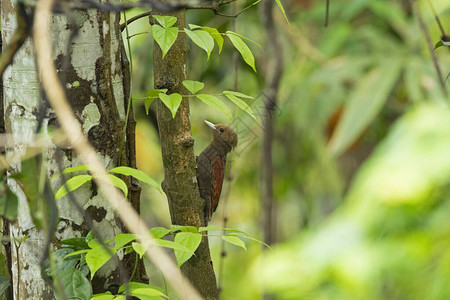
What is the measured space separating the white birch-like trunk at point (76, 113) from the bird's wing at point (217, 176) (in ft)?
4.69

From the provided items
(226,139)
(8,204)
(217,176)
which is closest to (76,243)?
(8,204)

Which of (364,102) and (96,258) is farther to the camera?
(364,102)

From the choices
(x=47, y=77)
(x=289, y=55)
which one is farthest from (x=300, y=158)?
(x=47, y=77)

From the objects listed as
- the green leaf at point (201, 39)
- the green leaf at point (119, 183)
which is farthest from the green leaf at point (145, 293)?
the green leaf at point (201, 39)

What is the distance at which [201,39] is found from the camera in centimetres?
124

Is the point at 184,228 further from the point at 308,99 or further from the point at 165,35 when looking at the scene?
the point at 308,99

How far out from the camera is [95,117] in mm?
1298

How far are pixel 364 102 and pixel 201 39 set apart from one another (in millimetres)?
2214

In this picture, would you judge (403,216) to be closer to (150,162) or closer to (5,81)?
(5,81)

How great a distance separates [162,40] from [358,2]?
108 inches

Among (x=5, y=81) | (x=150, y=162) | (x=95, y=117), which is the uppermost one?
(x=5, y=81)

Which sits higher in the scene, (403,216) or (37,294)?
(403,216)

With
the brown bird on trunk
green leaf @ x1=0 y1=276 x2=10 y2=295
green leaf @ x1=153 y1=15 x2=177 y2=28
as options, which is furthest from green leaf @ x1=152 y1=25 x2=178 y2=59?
the brown bird on trunk

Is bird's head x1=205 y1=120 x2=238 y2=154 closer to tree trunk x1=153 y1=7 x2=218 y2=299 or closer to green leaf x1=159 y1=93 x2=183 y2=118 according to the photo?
tree trunk x1=153 y1=7 x2=218 y2=299
